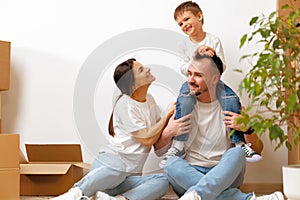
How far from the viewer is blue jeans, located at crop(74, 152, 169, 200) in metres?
1.66

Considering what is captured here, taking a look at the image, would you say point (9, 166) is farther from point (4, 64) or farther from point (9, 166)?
point (4, 64)

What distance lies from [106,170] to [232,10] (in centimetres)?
87

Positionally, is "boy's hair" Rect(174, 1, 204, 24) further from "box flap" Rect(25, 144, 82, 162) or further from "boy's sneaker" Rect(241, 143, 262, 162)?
"box flap" Rect(25, 144, 82, 162)

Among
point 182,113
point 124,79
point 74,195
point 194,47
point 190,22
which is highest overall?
point 190,22

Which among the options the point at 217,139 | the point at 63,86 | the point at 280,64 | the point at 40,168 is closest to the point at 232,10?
the point at 217,139

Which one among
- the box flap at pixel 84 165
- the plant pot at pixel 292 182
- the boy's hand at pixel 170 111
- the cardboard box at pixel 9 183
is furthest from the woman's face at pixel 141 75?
the plant pot at pixel 292 182

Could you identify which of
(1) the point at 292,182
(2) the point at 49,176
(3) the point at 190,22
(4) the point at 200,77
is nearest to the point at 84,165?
(2) the point at 49,176

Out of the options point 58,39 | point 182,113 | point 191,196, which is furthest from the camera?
point 58,39

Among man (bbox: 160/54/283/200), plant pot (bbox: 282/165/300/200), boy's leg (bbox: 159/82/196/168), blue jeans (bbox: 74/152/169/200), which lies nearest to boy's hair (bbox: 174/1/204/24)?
man (bbox: 160/54/283/200)

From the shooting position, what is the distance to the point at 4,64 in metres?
2.06

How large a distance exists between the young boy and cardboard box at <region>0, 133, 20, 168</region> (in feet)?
1.59

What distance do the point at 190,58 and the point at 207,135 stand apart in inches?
11.0

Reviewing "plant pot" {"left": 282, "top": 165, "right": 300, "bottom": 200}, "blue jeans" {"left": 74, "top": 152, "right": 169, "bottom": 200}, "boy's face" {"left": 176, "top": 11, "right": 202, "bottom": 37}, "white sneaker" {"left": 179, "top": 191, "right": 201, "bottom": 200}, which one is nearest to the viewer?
"plant pot" {"left": 282, "top": 165, "right": 300, "bottom": 200}

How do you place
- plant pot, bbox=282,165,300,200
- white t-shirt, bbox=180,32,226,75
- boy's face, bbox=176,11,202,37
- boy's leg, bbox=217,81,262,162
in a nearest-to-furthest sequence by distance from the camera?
1. plant pot, bbox=282,165,300,200
2. boy's leg, bbox=217,81,262,162
3. white t-shirt, bbox=180,32,226,75
4. boy's face, bbox=176,11,202,37
